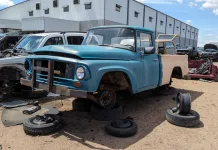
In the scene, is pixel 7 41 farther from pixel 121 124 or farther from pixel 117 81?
Result: pixel 121 124

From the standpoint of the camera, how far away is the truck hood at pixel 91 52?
403cm

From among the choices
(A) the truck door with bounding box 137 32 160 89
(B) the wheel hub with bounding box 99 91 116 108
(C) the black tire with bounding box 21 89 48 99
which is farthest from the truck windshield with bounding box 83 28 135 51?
(C) the black tire with bounding box 21 89 48 99

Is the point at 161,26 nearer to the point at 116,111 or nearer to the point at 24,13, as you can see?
the point at 24,13

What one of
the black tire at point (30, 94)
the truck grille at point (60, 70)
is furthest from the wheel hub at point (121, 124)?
the black tire at point (30, 94)

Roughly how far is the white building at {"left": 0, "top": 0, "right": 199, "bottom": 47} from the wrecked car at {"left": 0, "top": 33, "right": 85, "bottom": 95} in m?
14.4

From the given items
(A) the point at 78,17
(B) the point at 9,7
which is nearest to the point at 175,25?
(A) the point at 78,17

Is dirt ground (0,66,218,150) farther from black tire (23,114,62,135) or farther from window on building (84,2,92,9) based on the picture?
window on building (84,2,92,9)

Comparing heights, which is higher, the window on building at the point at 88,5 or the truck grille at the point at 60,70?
the window on building at the point at 88,5

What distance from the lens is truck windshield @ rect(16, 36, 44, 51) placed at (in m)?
7.03

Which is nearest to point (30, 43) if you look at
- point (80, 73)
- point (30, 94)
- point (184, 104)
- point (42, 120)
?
point (30, 94)

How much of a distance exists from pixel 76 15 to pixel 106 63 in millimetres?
24807

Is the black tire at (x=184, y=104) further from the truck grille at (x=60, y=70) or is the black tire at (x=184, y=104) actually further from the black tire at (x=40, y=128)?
the black tire at (x=40, y=128)

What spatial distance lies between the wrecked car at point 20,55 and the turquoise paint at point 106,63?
1.73 m

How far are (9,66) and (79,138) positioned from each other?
3315mm
